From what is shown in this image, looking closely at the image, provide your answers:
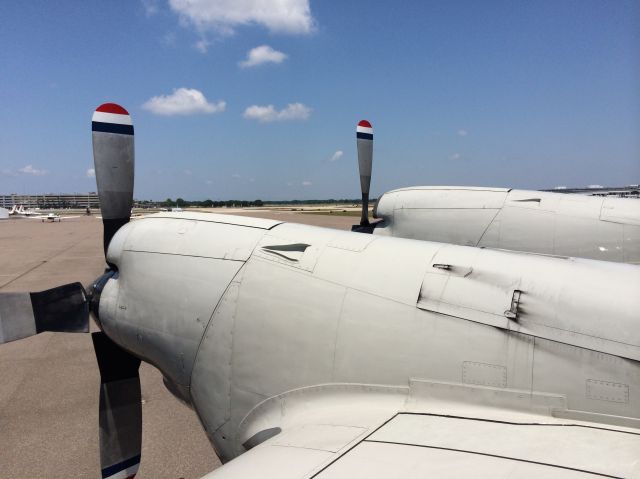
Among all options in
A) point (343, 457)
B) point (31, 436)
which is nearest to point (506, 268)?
point (343, 457)

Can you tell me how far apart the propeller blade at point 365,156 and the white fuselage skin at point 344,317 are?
469cm

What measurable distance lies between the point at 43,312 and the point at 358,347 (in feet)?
8.46

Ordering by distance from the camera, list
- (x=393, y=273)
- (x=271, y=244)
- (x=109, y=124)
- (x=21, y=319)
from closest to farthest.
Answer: (x=393, y=273)
(x=21, y=319)
(x=271, y=244)
(x=109, y=124)

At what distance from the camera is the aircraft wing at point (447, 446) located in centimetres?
174

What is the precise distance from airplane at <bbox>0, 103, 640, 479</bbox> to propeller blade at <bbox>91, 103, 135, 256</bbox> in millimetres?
77

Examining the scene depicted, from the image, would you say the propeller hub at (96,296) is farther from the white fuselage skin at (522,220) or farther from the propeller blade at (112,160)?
the white fuselage skin at (522,220)

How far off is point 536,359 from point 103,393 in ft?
12.6

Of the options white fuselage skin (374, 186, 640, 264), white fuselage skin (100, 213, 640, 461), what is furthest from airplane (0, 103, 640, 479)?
white fuselage skin (374, 186, 640, 264)

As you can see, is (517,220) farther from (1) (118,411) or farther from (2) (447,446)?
(1) (118,411)

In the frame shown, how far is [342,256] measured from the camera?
324 centimetres

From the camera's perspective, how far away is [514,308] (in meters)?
2.54

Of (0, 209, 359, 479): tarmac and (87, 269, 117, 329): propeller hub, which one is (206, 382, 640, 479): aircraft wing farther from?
(0, 209, 359, 479): tarmac

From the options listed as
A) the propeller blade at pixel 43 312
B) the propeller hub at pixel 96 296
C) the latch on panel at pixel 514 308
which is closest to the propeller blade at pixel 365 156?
the propeller hub at pixel 96 296

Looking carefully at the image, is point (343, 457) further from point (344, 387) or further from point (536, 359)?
point (536, 359)
